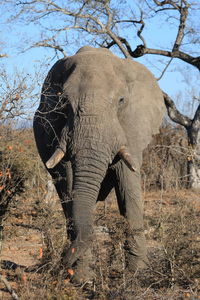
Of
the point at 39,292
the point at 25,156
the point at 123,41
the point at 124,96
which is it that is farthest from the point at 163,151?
the point at 39,292

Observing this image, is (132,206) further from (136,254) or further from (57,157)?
(57,157)

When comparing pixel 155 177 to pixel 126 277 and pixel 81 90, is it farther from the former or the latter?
pixel 126 277

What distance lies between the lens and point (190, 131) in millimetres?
19234

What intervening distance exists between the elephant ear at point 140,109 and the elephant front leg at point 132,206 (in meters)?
0.32

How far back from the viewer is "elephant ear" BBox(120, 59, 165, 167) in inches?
344

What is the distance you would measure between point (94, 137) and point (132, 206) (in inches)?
48.2

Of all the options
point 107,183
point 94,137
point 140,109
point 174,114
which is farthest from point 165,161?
point 94,137

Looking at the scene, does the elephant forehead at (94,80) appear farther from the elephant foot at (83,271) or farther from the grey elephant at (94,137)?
the elephant foot at (83,271)

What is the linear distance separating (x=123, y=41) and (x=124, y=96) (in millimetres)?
11283

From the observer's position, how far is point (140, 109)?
9.12 metres

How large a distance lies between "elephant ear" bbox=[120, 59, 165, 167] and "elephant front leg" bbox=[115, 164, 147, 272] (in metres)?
0.32

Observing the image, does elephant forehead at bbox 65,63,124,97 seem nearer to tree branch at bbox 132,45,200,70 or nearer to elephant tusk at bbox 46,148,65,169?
elephant tusk at bbox 46,148,65,169

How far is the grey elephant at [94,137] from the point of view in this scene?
7531 millimetres

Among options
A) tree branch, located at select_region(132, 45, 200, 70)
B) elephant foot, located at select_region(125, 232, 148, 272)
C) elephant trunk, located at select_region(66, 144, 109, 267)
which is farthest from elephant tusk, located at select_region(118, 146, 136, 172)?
tree branch, located at select_region(132, 45, 200, 70)
